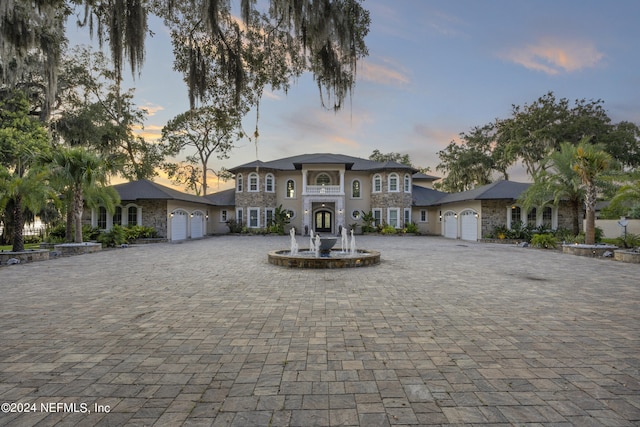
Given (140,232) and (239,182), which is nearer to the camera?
(140,232)

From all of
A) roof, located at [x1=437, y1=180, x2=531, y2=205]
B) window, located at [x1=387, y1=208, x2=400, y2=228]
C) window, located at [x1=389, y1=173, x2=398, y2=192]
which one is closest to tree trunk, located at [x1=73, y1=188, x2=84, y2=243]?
window, located at [x1=387, y1=208, x2=400, y2=228]

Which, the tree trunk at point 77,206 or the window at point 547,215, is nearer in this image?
the tree trunk at point 77,206

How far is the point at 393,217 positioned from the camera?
27.0 metres

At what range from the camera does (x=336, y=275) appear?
27.3 feet

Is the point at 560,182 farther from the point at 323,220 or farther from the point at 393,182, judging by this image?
the point at 323,220

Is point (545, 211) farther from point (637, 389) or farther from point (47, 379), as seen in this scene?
point (47, 379)

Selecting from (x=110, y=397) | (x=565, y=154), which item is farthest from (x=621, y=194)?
(x=110, y=397)

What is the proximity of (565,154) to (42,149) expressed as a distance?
89.0ft

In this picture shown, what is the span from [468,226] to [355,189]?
10227 millimetres

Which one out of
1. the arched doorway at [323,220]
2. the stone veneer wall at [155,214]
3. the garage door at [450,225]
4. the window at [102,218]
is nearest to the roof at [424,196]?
the garage door at [450,225]

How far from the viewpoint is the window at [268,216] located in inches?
1069

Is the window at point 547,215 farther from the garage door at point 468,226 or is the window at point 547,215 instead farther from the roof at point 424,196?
the roof at point 424,196

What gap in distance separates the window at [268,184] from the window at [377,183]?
361 inches

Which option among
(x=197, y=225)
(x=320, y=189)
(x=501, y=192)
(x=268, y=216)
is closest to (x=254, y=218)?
(x=268, y=216)
